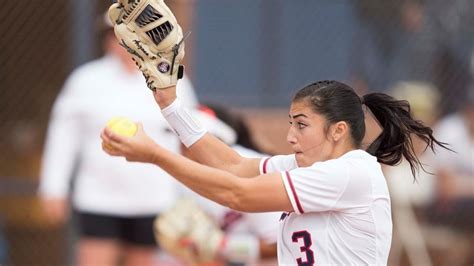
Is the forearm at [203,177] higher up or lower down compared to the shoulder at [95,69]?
higher up

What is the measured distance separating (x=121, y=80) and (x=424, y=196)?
115 inches

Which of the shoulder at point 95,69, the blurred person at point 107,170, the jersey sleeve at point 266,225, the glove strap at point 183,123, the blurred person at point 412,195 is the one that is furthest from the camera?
the blurred person at point 412,195

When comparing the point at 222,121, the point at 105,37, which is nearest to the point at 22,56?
the point at 105,37

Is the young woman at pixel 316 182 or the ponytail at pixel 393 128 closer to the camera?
the young woman at pixel 316 182

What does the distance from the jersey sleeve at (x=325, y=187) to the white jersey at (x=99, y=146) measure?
3.11 meters

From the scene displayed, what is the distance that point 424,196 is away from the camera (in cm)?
902

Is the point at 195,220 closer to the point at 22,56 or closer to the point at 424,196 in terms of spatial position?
the point at 22,56

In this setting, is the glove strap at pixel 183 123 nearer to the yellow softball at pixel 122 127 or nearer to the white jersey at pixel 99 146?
the yellow softball at pixel 122 127

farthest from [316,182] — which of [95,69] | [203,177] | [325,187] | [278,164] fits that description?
[95,69]

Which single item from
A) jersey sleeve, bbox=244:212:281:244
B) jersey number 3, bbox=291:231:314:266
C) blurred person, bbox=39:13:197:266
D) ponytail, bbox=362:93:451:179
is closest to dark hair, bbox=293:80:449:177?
ponytail, bbox=362:93:451:179

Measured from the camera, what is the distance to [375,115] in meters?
4.42

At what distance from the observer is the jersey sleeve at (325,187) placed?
3.97 m

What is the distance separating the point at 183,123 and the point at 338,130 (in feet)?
1.96

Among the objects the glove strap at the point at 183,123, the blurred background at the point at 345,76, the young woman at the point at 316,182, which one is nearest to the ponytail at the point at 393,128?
the young woman at the point at 316,182
